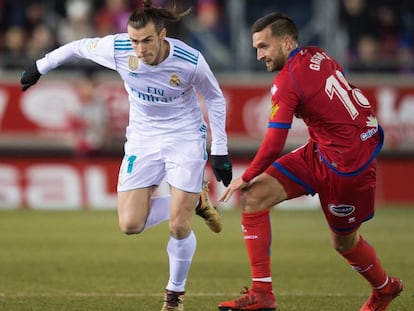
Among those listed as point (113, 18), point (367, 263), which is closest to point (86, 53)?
point (367, 263)

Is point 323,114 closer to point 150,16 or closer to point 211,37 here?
point 150,16

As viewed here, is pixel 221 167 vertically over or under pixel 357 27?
over

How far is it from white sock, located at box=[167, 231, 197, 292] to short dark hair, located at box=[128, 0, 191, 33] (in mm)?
1578

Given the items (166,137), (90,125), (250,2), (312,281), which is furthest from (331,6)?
(166,137)

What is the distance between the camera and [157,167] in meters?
8.27

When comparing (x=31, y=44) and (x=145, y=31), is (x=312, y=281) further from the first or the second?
(x=31, y=44)

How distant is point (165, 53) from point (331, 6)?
11.2 m

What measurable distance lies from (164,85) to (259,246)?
1.45 meters

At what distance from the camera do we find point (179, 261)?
7.94m

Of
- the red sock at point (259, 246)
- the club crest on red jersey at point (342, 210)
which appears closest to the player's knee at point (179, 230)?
the red sock at point (259, 246)

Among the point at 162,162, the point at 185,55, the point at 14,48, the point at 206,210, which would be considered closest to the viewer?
the point at 185,55

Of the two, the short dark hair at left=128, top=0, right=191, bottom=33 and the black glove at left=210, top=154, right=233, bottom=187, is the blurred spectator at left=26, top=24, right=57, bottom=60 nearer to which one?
the short dark hair at left=128, top=0, right=191, bottom=33

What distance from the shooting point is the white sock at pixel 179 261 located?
7914 millimetres

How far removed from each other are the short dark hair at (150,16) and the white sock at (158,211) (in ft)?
4.54
